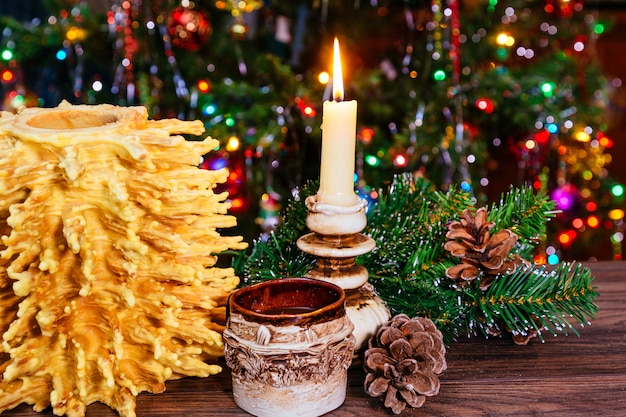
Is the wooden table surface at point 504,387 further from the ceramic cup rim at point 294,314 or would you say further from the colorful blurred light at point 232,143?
the colorful blurred light at point 232,143

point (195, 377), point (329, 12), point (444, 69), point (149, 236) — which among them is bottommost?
point (195, 377)

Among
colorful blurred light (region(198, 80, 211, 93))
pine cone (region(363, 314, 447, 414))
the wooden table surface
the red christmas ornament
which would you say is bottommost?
the wooden table surface

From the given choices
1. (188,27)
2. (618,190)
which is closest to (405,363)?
(188,27)

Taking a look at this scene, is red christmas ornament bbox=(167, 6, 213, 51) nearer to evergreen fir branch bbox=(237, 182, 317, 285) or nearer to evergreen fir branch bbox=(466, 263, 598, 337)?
evergreen fir branch bbox=(237, 182, 317, 285)

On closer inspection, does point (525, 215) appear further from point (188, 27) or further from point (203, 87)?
point (188, 27)

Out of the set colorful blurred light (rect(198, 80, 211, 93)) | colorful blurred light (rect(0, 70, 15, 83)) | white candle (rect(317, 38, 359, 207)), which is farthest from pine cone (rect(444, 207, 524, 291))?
colorful blurred light (rect(0, 70, 15, 83))

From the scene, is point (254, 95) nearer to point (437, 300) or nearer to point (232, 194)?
point (232, 194)

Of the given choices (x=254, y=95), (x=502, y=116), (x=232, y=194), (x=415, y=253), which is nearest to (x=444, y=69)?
(x=502, y=116)
